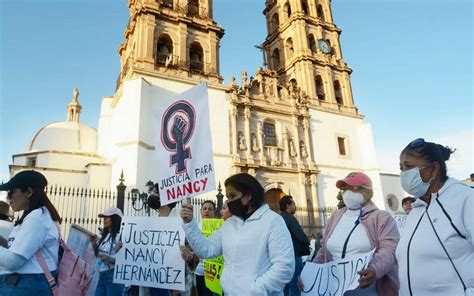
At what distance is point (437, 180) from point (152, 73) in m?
18.2

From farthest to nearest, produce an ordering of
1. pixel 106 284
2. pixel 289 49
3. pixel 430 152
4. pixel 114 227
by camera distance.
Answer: pixel 289 49
pixel 114 227
pixel 106 284
pixel 430 152

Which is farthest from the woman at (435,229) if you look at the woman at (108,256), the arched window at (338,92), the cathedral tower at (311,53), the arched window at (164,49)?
the arched window at (338,92)

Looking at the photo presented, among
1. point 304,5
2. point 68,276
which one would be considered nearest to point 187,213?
point 68,276

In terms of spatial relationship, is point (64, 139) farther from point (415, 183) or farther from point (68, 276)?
point (415, 183)

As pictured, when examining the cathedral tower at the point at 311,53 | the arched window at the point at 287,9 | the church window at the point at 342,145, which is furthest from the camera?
the arched window at the point at 287,9

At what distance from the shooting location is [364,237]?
116 inches

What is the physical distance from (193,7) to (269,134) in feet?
36.2

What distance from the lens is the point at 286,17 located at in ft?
98.0

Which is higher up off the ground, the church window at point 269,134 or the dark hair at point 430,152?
the church window at point 269,134

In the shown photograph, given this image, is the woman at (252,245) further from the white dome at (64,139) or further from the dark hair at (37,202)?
the white dome at (64,139)

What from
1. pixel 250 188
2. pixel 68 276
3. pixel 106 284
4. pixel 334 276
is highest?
pixel 250 188

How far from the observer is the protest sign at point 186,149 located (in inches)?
147

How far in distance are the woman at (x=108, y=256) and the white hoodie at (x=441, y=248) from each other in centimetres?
354

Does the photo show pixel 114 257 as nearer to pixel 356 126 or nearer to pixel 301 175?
pixel 301 175
